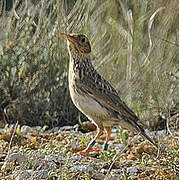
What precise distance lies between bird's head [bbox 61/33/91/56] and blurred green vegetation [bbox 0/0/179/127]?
88 centimetres

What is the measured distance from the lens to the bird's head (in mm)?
6748

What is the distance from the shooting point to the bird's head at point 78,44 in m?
6.75

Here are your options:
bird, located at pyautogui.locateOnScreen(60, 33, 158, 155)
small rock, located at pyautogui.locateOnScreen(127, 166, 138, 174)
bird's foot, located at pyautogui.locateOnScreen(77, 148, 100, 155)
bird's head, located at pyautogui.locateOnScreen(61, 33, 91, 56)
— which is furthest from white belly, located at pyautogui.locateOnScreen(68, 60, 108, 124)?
small rock, located at pyautogui.locateOnScreen(127, 166, 138, 174)

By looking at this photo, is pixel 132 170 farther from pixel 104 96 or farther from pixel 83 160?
pixel 104 96

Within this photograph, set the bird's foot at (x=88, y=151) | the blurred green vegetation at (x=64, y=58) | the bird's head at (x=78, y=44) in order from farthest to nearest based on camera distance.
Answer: the blurred green vegetation at (x=64, y=58)
the bird's head at (x=78, y=44)
the bird's foot at (x=88, y=151)

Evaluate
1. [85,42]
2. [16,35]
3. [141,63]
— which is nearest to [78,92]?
[85,42]

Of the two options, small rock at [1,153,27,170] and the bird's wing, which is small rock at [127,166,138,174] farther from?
the bird's wing

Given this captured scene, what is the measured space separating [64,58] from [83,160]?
2.35 meters

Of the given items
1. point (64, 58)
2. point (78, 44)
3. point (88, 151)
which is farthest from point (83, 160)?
point (64, 58)

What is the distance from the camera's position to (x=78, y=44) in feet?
22.3

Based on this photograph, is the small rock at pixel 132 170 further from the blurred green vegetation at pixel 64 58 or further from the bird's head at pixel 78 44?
the blurred green vegetation at pixel 64 58

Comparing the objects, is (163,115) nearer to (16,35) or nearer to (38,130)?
(38,130)

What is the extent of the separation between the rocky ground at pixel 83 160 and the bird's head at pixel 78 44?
32.8 inches

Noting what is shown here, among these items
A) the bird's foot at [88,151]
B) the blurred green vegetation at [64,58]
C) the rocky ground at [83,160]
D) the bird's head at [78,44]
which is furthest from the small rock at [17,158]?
the blurred green vegetation at [64,58]
